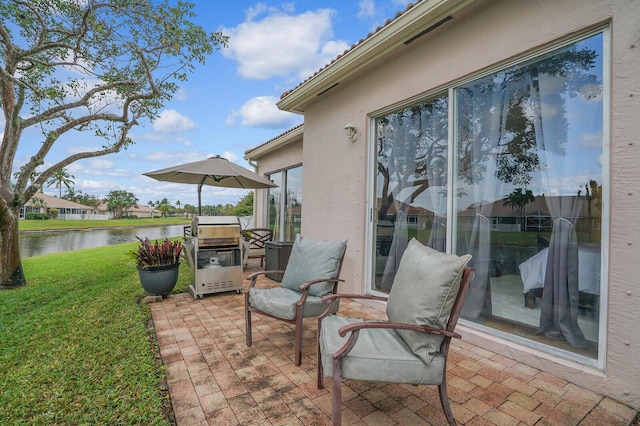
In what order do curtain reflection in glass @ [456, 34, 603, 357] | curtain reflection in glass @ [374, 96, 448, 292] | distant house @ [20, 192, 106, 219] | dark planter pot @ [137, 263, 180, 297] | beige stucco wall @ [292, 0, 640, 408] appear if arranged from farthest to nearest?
distant house @ [20, 192, 106, 219]
dark planter pot @ [137, 263, 180, 297]
curtain reflection in glass @ [374, 96, 448, 292]
curtain reflection in glass @ [456, 34, 603, 357]
beige stucco wall @ [292, 0, 640, 408]

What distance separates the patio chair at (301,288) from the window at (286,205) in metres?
3.70

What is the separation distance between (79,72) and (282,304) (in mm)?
7955

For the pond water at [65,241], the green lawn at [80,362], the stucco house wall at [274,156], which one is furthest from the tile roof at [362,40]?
the pond water at [65,241]

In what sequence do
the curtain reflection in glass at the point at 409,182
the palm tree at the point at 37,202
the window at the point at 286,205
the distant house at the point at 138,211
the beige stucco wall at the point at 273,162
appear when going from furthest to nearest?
the distant house at the point at 138,211 < the palm tree at the point at 37,202 < the beige stucco wall at the point at 273,162 < the window at the point at 286,205 < the curtain reflection in glass at the point at 409,182

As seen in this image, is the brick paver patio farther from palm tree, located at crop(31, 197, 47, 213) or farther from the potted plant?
palm tree, located at crop(31, 197, 47, 213)

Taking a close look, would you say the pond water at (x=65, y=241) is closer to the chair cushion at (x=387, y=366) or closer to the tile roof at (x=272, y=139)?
the tile roof at (x=272, y=139)

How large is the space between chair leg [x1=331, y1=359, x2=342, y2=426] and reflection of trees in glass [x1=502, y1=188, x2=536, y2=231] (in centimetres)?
218

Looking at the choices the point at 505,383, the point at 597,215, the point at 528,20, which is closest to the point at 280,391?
the point at 505,383

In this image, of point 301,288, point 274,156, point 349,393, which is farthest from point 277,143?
point 349,393

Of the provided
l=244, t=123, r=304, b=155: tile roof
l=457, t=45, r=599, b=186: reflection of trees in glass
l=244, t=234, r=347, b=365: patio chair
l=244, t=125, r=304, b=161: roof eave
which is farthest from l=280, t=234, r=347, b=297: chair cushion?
l=244, t=123, r=304, b=155: tile roof

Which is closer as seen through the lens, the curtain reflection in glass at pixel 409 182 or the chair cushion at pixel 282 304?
the chair cushion at pixel 282 304

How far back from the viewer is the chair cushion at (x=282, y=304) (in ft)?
8.93

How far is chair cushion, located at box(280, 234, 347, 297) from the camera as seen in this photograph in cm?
310

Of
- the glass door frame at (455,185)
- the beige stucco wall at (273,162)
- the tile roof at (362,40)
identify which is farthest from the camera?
the beige stucco wall at (273,162)
